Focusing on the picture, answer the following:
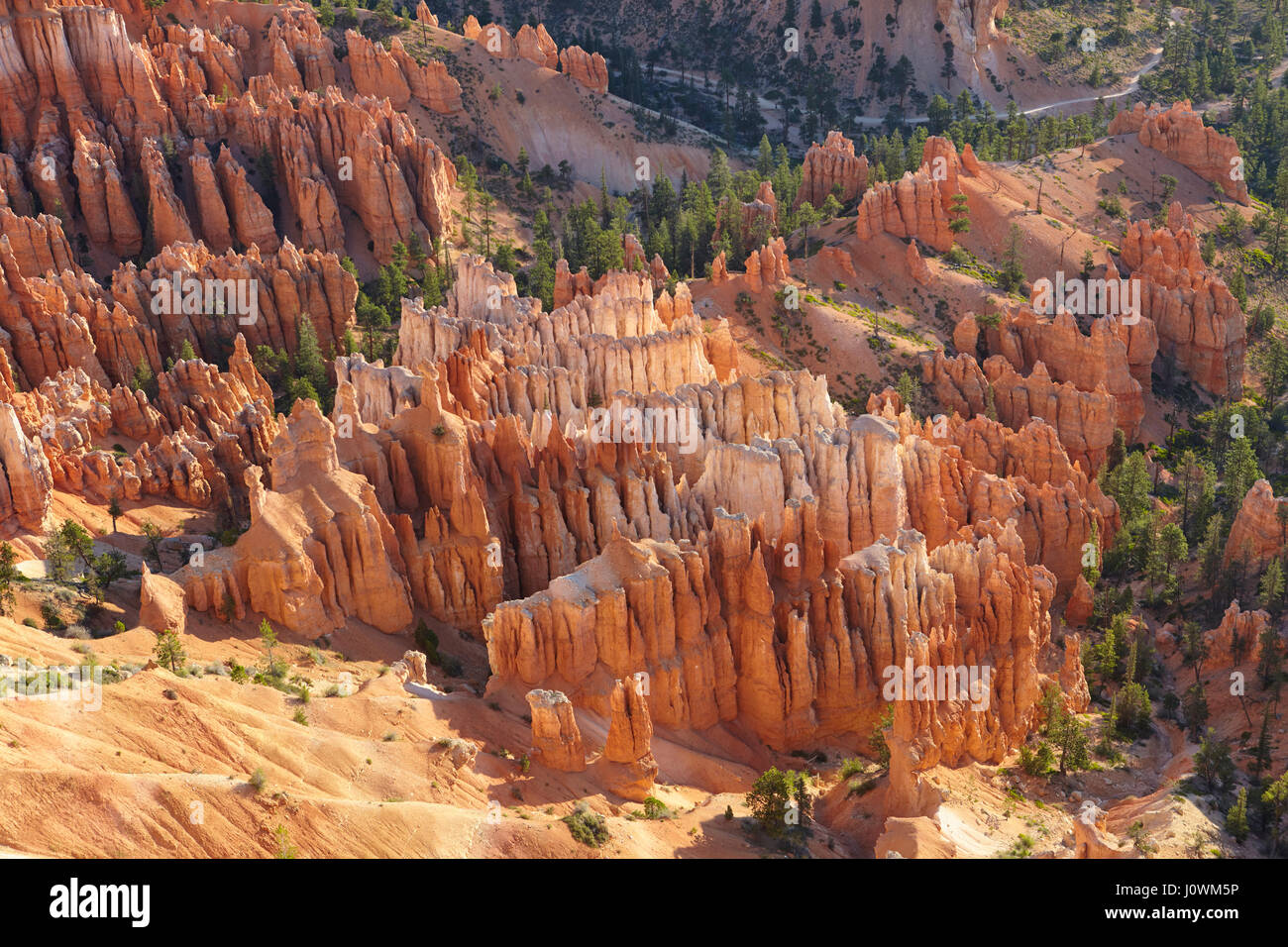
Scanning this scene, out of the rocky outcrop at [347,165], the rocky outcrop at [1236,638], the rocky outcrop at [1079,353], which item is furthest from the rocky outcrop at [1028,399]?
the rocky outcrop at [347,165]

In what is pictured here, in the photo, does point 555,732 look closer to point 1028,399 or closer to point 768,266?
point 1028,399

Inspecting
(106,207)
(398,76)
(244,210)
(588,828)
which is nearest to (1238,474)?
(588,828)

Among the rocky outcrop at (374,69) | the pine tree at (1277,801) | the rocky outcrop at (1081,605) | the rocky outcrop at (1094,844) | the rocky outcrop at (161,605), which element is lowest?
the rocky outcrop at (1081,605)

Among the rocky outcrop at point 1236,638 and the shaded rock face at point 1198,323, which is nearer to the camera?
the rocky outcrop at point 1236,638

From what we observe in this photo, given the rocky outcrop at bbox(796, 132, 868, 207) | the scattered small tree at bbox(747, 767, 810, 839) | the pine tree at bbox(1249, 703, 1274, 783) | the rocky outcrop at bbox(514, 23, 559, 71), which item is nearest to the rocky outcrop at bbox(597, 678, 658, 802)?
the scattered small tree at bbox(747, 767, 810, 839)

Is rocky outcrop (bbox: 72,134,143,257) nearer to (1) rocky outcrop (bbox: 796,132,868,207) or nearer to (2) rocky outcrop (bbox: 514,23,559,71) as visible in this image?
(1) rocky outcrop (bbox: 796,132,868,207)

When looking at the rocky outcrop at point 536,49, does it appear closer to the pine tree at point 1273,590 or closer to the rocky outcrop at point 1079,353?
the rocky outcrop at point 1079,353

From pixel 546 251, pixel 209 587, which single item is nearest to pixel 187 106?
pixel 546 251

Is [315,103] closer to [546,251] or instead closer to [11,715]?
[546,251]
